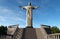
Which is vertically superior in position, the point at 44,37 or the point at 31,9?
the point at 31,9

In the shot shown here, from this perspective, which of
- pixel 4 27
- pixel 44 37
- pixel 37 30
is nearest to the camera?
pixel 44 37

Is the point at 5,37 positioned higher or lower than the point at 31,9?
lower

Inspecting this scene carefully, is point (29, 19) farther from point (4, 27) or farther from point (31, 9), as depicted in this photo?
point (4, 27)

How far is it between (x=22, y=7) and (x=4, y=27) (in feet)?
40.0

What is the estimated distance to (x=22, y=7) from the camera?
191ft

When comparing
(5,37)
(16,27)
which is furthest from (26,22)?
(5,37)

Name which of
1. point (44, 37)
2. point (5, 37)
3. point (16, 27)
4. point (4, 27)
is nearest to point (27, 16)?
point (16, 27)

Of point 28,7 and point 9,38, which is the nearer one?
point 9,38

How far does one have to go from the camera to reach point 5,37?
123ft

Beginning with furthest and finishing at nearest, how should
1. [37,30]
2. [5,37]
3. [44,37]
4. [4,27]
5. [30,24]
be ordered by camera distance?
[4,27], [30,24], [37,30], [44,37], [5,37]

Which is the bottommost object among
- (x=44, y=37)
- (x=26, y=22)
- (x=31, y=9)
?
(x=44, y=37)

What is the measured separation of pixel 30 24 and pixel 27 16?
2.53 m

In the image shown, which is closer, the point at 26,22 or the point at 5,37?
the point at 5,37

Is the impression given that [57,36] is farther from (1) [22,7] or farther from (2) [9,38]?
(1) [22,7]
